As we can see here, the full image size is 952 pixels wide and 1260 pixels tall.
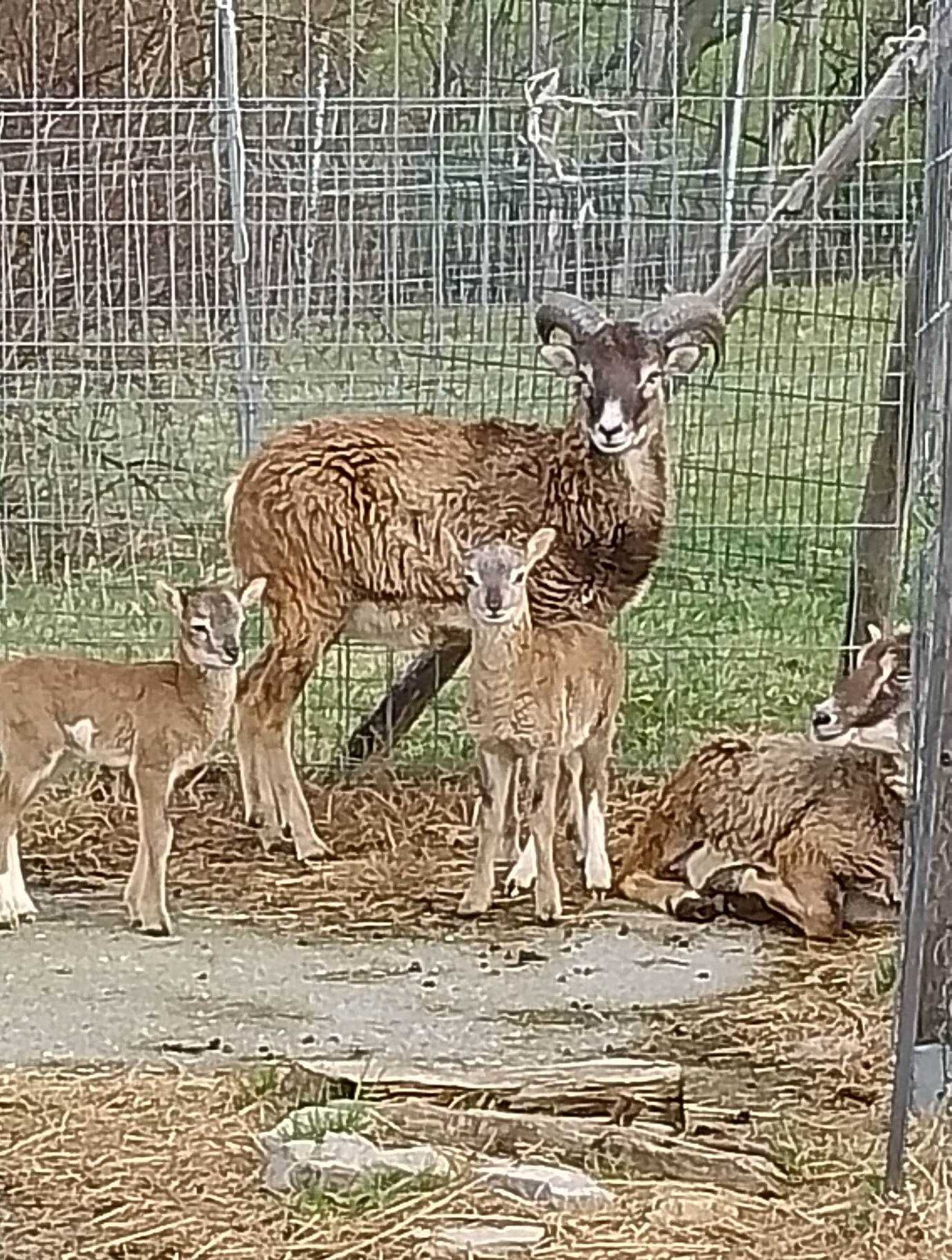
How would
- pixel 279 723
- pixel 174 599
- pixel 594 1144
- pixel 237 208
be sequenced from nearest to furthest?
pixel 594 1144 → pixel 174 599 → pixel 279 723 → pixel 237 208

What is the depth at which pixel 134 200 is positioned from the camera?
460 centimetres

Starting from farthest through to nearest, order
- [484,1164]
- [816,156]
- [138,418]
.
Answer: [138,418], [816,156], [484,1164]

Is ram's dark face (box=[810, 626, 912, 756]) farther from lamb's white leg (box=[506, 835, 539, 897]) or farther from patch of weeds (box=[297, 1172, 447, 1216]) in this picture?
patch of weeds (box=[297, 1172, 447, 1216])

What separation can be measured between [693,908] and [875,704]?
0.53m

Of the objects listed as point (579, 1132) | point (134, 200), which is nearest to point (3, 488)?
point (134, 200)

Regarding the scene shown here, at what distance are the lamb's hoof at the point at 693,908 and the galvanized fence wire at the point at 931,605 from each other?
3.05ft

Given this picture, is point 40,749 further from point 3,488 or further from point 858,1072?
point 858,1072

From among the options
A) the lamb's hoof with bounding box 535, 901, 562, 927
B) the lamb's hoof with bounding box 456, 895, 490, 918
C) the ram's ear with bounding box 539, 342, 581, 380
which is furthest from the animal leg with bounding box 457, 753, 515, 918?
the ram's ear with bounding box 539, 342, 581, 380

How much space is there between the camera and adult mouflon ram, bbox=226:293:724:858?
4312mm

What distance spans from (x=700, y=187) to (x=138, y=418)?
1.30 m

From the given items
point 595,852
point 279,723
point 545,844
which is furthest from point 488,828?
point 279,723

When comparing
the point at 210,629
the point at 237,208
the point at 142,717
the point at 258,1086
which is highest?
the point at 237,208

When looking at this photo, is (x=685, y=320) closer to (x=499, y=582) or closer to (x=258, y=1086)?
(x=499, y=582)

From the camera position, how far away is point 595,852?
169 inches
